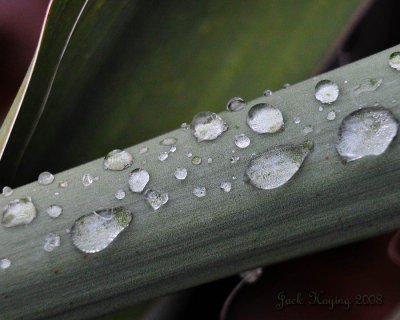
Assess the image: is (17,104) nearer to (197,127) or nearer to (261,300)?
(197,127)

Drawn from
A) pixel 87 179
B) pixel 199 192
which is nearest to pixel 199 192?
pixel 199 192

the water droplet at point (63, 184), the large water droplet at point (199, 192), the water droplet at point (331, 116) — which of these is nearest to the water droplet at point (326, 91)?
the water droplet at point (331, 116)

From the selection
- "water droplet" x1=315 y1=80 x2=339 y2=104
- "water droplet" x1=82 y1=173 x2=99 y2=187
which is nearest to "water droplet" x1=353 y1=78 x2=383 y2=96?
"water droplet" x1=315 y1=80 x2=339 y2=104

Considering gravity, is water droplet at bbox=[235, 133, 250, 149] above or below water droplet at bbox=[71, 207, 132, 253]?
above

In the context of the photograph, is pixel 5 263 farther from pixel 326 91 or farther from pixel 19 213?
pixel 326 91

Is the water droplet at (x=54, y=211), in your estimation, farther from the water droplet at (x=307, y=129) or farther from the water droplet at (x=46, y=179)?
the water droplet at (x=307, y=129)

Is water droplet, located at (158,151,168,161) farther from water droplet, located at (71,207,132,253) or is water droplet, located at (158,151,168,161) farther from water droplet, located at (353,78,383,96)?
water droplet, located at (353,78,383,96)

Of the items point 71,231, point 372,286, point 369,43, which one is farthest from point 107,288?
point 369,43
